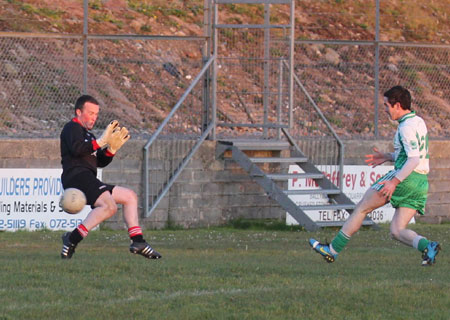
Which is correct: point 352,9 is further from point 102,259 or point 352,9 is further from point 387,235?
point 102,259

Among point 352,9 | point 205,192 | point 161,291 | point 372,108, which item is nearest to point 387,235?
point 205,192

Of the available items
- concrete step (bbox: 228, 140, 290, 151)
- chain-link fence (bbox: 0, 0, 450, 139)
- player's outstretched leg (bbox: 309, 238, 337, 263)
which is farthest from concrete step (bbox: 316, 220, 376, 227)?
player's outstretched leg (bbox: 309, 238, 337, 263)

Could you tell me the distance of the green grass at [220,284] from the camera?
8.14m

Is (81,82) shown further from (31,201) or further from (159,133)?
(31,201)

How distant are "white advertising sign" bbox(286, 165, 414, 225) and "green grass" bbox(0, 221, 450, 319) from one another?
505 centimetres

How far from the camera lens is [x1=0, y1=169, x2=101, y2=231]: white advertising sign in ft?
53.6

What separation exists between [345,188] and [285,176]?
2082mm

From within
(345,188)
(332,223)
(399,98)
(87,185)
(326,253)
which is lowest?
(332,223)

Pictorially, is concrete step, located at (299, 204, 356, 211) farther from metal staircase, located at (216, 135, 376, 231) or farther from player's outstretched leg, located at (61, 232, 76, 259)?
player's outstretched leg, located at (61, 232, 76, 259)

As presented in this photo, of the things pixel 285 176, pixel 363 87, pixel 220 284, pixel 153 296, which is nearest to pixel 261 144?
pixel 285 176

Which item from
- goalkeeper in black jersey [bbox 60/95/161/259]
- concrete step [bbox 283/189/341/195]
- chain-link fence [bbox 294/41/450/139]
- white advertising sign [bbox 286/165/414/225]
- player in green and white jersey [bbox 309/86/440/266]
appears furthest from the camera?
chain-link fence [bbox 294/41/450/139]

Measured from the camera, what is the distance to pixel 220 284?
30.9ft

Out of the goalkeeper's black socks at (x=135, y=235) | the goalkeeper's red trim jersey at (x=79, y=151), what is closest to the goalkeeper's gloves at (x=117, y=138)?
the goalkeeper's red trim jersey at (x=79, y=151)

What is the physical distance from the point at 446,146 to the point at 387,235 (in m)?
4.21
